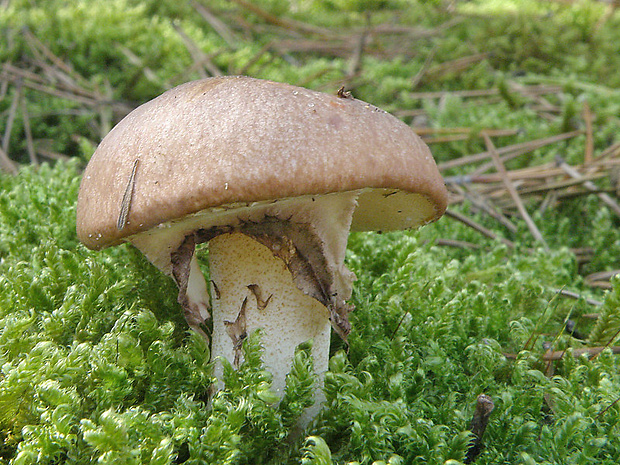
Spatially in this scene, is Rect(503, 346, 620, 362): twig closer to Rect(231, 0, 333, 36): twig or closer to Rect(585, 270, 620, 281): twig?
Rect(585, 270, 620, 281): twig

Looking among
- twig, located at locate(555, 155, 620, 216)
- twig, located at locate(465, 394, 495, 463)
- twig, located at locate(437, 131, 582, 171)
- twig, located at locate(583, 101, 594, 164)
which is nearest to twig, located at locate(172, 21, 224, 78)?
twig, located at locate(437, 131, 582, 171)

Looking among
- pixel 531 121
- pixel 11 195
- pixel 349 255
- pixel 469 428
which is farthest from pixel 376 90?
pixel 469 428

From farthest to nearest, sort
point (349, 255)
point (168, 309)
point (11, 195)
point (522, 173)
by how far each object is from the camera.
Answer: point (522, 173)
point (11, 195)
point (349, 255)
point (168, 309)

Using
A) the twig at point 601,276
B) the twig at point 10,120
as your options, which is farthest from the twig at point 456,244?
the twig at point 10,120

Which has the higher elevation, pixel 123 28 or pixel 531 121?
pixel 123 28

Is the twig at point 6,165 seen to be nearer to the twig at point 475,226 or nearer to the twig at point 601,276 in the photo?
the twig at point 475,226

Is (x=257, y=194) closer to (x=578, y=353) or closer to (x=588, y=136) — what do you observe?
(x=578, y=353)

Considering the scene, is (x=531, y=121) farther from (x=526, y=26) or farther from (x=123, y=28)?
(x=123, y=28)

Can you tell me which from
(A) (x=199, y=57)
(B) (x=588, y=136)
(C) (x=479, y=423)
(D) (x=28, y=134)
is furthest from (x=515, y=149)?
(D) (x=28, y=134)
